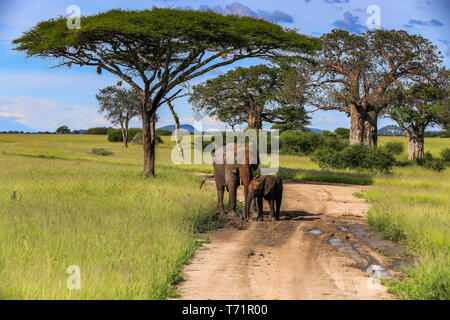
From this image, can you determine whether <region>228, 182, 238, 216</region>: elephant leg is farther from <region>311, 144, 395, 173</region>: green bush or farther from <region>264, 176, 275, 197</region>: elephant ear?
<region>311, 144, 395, 173</region>: green bush

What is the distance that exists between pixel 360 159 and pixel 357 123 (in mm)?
3425

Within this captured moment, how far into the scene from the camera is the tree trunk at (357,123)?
30.7 metres

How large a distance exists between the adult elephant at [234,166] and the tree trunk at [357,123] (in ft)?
67.7

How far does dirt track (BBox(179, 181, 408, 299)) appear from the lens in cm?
594

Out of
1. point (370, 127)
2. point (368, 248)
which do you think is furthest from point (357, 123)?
point (368, 248)

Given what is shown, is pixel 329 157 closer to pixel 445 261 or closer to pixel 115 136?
pixel 445 261

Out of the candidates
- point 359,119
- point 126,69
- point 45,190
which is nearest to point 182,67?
point 126,69

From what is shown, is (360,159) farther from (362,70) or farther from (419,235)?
(419,235)

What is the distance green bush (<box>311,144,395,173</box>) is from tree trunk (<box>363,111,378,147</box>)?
2.79 meters

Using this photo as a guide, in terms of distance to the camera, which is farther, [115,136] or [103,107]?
[115,136]

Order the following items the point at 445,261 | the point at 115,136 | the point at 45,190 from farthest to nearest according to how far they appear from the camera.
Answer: the point at 115,136 → the point at 45,190 → the point at 445,261

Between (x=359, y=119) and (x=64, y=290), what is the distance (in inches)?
1119

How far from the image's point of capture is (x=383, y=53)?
30.6 meters

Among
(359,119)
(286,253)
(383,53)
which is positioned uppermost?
(383,53)
